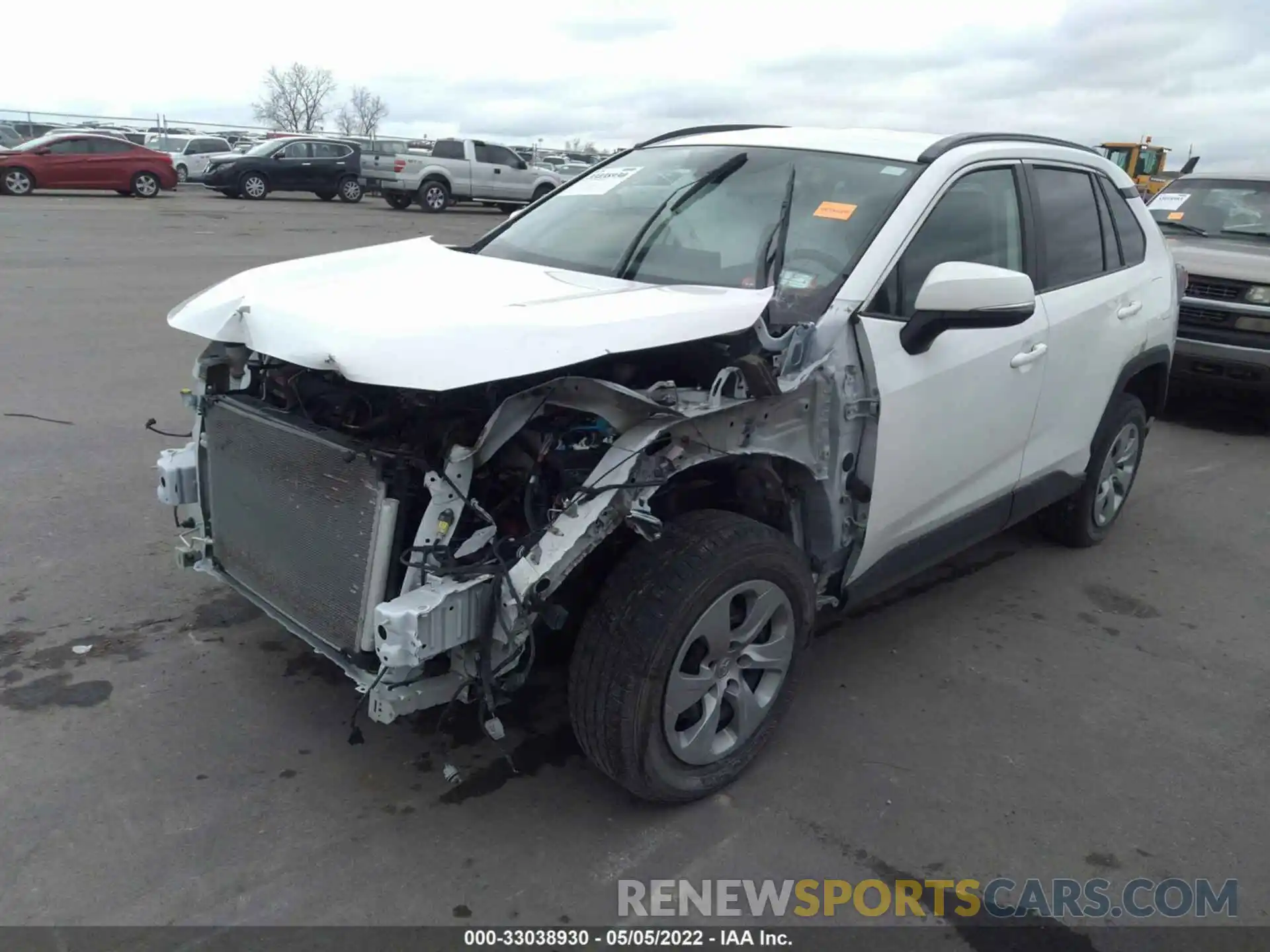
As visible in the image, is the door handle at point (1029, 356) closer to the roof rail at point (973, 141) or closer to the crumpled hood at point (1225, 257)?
the roof rail at point (973, 141)

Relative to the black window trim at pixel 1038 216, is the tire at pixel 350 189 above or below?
below

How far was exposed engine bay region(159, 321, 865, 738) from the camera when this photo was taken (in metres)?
2.62

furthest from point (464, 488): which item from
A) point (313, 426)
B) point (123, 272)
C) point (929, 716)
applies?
point (123, 272)

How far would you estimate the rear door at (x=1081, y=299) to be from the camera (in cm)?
418

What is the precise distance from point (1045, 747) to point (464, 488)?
223 cm

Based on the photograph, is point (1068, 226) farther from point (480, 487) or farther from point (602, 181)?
point (480, 487)

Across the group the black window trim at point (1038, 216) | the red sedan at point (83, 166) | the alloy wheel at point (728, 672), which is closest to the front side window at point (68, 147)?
the red sedan at point (83, 166)

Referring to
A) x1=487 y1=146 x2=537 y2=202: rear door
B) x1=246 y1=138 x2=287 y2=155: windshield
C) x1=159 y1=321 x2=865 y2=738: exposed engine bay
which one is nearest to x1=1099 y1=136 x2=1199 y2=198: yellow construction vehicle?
x1=487 y1=146 x2=537 y2=202: rear door

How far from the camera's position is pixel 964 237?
148 inches

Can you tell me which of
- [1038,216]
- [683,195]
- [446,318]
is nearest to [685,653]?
[446,318]

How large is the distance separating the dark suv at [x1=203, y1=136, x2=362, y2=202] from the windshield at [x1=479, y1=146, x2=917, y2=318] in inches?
972

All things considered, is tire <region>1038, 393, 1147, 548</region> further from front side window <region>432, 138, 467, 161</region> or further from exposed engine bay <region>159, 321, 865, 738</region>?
front side window <region>432, 138, 467, 161</region>

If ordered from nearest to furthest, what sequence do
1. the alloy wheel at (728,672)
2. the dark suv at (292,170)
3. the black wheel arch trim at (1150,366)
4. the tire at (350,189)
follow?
the alloy wheel at (728,672) < the black wheel arch trim at (1150,366) < the dark suv at (292,170) < the tire at (350,189)

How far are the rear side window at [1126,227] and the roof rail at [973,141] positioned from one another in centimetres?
33
